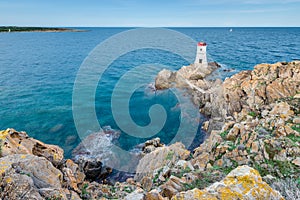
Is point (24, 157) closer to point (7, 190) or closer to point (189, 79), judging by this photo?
point (7, 190)

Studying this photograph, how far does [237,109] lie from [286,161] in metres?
14.1

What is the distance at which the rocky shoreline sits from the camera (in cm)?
562

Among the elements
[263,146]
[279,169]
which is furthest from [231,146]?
[279,169]

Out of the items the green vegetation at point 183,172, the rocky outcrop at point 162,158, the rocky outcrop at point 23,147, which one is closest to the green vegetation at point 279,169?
the green vegetation at point 183,172

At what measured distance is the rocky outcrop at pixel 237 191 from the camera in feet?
16.6

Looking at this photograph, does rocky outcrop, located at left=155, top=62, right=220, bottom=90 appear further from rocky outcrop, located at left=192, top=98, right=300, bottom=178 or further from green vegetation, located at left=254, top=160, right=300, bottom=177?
green vegetation, located at left=254, top=160, right=300, bottom=177

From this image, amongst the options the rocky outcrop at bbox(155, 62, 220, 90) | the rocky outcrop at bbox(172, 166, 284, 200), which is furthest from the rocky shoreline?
the rocky outcrop at bbox(155, 62, 220, 90)

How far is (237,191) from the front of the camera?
16.9ft

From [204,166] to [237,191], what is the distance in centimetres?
573

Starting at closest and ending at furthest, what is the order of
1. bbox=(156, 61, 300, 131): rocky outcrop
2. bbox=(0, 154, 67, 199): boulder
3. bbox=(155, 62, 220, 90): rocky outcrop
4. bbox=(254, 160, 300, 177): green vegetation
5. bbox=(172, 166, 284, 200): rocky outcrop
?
bbox=(172, 166, 284, 200): rocky outcrop
bbox=(0, 154, 67, 199): boulder
bbox=(254, 160, 300, 177): green vegetation
bbox=(156, 61, 300, 131): rocky outcrop
bbox=(155, 62, 220, 90): rocky outcrop

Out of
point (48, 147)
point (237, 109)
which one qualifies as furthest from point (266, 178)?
point (237, 109)

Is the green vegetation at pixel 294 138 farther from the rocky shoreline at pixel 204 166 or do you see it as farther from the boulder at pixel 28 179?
the boulder at pixel 28 179

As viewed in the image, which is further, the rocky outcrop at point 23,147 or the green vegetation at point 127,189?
the green vegetation at point 127,189

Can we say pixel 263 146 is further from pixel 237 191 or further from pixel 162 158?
pixel 237 191
